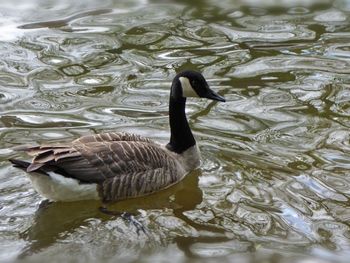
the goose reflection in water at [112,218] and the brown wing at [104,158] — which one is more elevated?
the brown wing at [104,158]

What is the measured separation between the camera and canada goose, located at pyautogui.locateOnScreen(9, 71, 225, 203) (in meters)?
6.92

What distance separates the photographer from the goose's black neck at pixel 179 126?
805 centimetres

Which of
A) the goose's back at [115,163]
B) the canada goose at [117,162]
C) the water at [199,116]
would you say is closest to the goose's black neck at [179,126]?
the canada goose at [117,162]

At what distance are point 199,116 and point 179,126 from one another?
3.46ft

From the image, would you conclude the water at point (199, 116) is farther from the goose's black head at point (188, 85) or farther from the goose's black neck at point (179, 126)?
the goose's black head at point (188, 85)

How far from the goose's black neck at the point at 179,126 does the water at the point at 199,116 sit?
11.5 inches

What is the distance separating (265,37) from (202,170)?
13.1ft

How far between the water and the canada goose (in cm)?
16

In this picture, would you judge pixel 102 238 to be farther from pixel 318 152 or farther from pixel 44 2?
pixel 44 2

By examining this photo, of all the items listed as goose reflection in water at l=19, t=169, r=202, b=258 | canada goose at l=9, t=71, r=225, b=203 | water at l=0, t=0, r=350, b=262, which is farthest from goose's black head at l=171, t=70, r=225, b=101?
goose reflection in water at l=19, t=169, r=202, b=258

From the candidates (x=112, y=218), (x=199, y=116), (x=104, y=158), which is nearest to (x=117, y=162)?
(x=104, y=158)

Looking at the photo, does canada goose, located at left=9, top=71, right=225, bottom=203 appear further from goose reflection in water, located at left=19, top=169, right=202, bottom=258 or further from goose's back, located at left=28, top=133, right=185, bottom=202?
goose reflection in water, located at left=19, top=169, right=202, bottom=258

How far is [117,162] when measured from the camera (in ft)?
24.1

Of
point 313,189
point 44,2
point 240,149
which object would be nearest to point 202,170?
point 240,149
